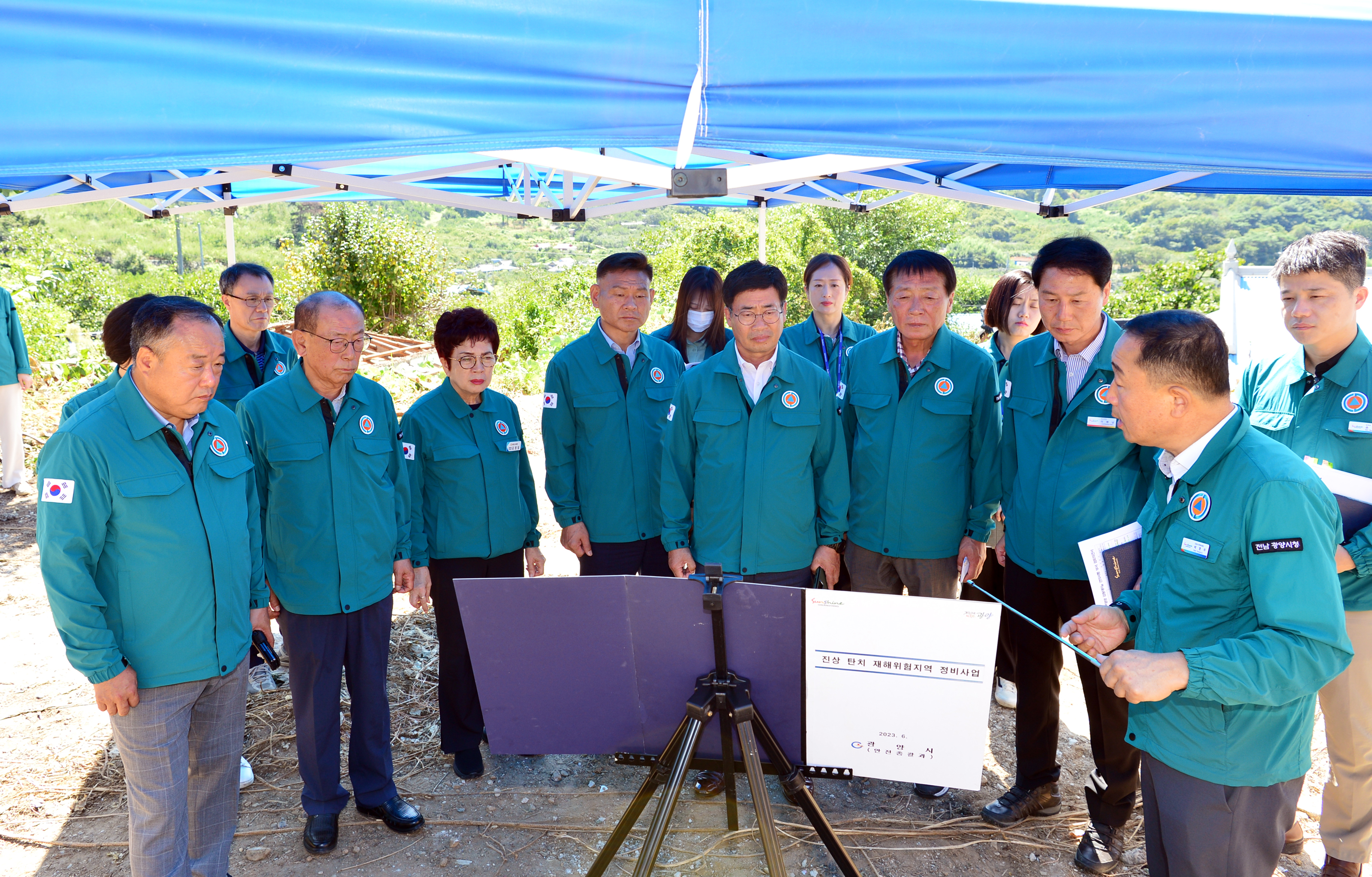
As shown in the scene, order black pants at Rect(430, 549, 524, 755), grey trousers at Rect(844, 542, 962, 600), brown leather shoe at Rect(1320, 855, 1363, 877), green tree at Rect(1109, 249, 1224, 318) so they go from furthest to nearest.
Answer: green tree at Rect(1109, 249, 1224, 318), black pants at Rect(430, 549, 524, 755), grey trousers at Rect(844, 542, 962, 600), brown leather shoe at Rect(1320, 855, 1363, 877)

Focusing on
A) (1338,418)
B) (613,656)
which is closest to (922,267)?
(1338,418)

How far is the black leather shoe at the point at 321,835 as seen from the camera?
2871 millimetres

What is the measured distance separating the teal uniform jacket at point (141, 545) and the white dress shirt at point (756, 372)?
165 cm

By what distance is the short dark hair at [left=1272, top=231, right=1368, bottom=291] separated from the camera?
8.11 ft

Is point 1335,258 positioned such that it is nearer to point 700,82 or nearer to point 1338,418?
point 1338,418

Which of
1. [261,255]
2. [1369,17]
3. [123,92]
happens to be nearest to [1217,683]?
[1369,17]

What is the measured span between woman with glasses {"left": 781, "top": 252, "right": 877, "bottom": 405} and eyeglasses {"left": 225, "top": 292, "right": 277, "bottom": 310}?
2502 millimetres

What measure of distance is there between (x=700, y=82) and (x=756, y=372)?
1494 millimetres

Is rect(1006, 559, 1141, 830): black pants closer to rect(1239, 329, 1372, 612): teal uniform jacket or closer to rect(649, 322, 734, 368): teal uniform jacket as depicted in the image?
rect(1239, 329, 1372, 612): teal uniform jacket

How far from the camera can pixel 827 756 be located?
209 centimetres

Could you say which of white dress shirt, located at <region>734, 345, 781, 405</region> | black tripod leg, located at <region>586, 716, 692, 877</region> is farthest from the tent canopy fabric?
black tripod leg, located at <region>586, 716, 692, 877</region>

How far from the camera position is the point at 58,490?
2055mm

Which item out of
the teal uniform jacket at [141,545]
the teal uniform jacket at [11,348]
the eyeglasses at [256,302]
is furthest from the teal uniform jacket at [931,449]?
the teal uniform jacket at [11,348]

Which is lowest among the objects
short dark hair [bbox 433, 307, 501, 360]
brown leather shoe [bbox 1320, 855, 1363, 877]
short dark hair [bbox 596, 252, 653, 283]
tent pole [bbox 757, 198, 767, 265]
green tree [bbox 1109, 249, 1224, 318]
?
brown leather shoe [bbox 1320, 855, 1363, 877]
